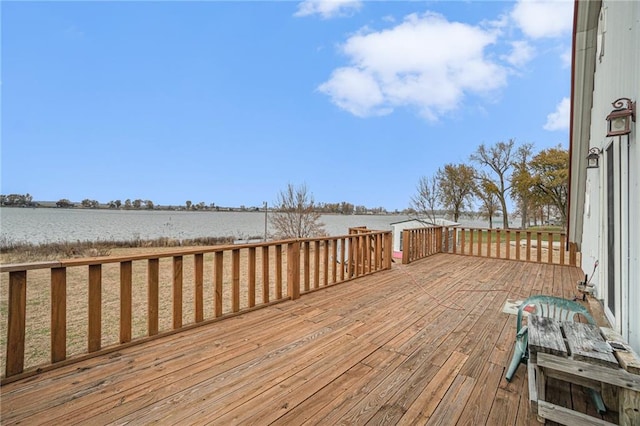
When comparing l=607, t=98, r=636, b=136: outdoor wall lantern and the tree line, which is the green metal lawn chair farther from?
the tree line

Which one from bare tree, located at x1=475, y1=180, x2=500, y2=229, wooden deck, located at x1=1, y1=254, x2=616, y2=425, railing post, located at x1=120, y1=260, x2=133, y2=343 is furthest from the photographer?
bare tree, located at x1=475, y1=180, x2=500, y2=229

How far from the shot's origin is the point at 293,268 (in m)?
3.72

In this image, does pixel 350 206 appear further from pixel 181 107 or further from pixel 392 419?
pixel 392 419

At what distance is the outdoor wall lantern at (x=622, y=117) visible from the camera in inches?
74.9

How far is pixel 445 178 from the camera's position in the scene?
1684 cm

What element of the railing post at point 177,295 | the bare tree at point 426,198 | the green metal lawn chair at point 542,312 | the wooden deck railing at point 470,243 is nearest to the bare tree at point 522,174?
the bare tree at point 426,198

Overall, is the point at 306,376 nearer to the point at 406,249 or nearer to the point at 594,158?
the point at 594,158

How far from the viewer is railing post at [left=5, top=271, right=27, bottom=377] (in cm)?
188

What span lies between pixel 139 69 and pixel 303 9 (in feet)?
28.4

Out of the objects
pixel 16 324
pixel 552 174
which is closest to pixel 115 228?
pixel 16 324

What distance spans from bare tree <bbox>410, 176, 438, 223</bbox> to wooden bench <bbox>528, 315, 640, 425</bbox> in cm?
1425

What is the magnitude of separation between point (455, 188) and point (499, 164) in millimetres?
4371

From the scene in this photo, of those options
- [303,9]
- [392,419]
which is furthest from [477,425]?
[303,9]

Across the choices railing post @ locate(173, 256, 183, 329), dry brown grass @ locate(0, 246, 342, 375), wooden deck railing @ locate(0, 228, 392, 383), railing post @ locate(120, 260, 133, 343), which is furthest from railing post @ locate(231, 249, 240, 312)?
railing post @ locate(120, 260, 133, 343)
